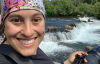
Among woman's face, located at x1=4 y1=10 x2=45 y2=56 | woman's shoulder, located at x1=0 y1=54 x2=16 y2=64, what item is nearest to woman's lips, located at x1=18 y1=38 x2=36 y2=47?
woman's face, located at x1=4 y1=10 x2=45 y2=56

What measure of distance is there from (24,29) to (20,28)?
0.03 m

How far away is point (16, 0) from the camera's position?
75cm

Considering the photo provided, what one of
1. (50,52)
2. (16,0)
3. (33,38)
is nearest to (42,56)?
(33,38)

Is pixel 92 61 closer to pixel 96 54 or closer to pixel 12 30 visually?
pixel 96 54

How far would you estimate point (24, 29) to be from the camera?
0.74 meters

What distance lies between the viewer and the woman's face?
74 cm

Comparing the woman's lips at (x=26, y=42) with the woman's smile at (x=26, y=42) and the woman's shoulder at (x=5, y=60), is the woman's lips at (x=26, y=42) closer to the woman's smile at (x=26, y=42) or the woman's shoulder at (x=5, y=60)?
the woman's smile at (x=26, y=42)

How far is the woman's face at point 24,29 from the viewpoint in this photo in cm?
74

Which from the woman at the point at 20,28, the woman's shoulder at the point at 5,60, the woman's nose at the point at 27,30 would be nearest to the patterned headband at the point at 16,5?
the woman at the point at 20,28

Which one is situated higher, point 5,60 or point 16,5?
point 16,5

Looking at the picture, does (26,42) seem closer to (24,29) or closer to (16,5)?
(24,29)

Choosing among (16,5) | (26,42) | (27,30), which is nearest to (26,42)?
(26,42)

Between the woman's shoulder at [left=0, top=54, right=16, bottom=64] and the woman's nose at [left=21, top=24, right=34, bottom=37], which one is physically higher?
the woman's nose at [left=21, top=24, right=34, bottom=37]

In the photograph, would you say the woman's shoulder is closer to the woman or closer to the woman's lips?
the woman
